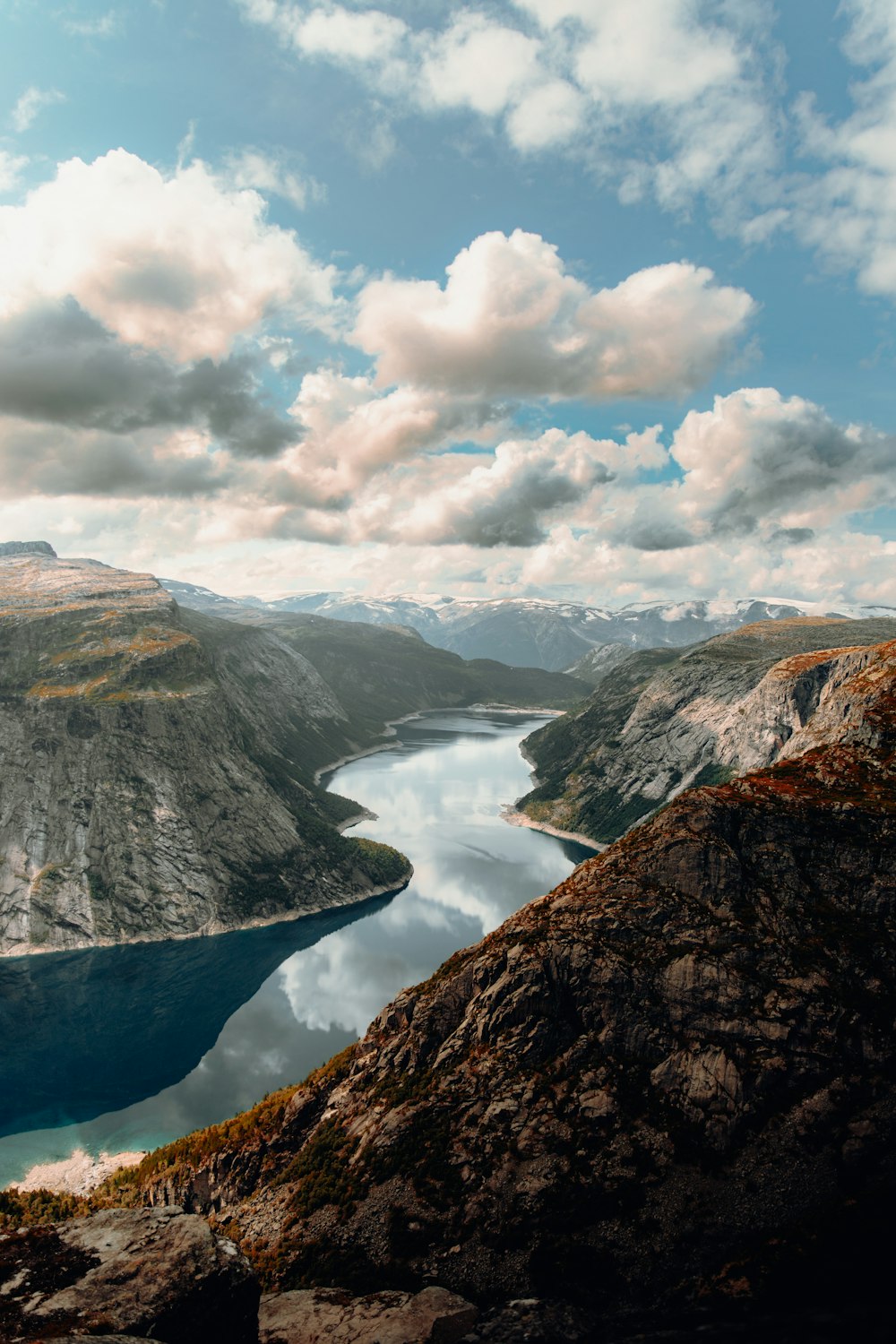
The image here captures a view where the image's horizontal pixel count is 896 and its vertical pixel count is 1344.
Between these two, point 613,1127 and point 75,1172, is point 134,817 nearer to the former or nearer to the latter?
point 75,1172

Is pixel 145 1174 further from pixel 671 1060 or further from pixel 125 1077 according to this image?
pixel 671 1060

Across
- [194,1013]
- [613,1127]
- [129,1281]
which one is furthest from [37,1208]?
[194,1013]

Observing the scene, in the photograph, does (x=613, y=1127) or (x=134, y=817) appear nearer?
(x=613, y=1127)

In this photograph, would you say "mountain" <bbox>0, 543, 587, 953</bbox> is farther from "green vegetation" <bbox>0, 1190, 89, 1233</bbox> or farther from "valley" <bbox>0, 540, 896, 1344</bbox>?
"green vegetation" <bbox>0, 1190, 89, 1233</bbox>

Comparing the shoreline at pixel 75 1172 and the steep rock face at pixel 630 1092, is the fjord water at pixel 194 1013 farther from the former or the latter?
the steep rock face at pixel 630 1092

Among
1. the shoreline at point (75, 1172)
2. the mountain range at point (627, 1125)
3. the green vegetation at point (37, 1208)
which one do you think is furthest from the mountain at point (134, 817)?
the mountain range at point (627, 1125)

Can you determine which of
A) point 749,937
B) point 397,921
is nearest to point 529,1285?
point 749,937
